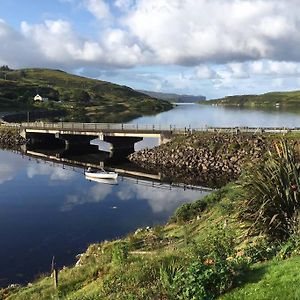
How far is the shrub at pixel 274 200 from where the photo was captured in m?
15.4

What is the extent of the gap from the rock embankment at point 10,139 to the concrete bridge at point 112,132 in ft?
5.88

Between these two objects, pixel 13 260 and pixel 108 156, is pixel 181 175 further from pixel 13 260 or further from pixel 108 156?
pixel 13 260

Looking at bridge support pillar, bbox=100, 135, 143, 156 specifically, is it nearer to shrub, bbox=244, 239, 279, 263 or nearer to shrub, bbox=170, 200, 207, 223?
shrub, bbox=170, 200, 207, 223

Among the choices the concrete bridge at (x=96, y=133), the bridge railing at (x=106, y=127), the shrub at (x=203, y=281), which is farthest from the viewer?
the bridge railing at (x=106, y=127)

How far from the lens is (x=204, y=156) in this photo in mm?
65875

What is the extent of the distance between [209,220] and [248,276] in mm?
13462

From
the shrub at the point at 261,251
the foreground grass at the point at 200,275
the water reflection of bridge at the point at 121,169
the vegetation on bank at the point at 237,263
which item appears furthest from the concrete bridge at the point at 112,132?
the shrub at the point at 261,251

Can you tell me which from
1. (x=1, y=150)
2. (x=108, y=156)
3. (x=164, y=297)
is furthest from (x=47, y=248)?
(x=1, y=150)

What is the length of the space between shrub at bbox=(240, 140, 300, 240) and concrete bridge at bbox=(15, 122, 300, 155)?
51.7 meters

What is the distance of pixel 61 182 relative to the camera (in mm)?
59312

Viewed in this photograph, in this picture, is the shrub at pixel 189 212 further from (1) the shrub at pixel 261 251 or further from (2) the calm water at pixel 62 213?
(1) the shrub at pixel 261 251

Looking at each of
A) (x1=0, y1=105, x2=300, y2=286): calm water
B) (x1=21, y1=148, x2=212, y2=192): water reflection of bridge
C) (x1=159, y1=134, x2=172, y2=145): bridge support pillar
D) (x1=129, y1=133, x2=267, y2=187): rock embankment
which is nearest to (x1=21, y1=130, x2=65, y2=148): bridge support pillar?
(x1=21, y1=148, x2=212, y2=192): water reflection of bridge

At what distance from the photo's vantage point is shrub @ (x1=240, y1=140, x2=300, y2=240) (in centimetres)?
1545

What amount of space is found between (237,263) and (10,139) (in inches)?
3732
